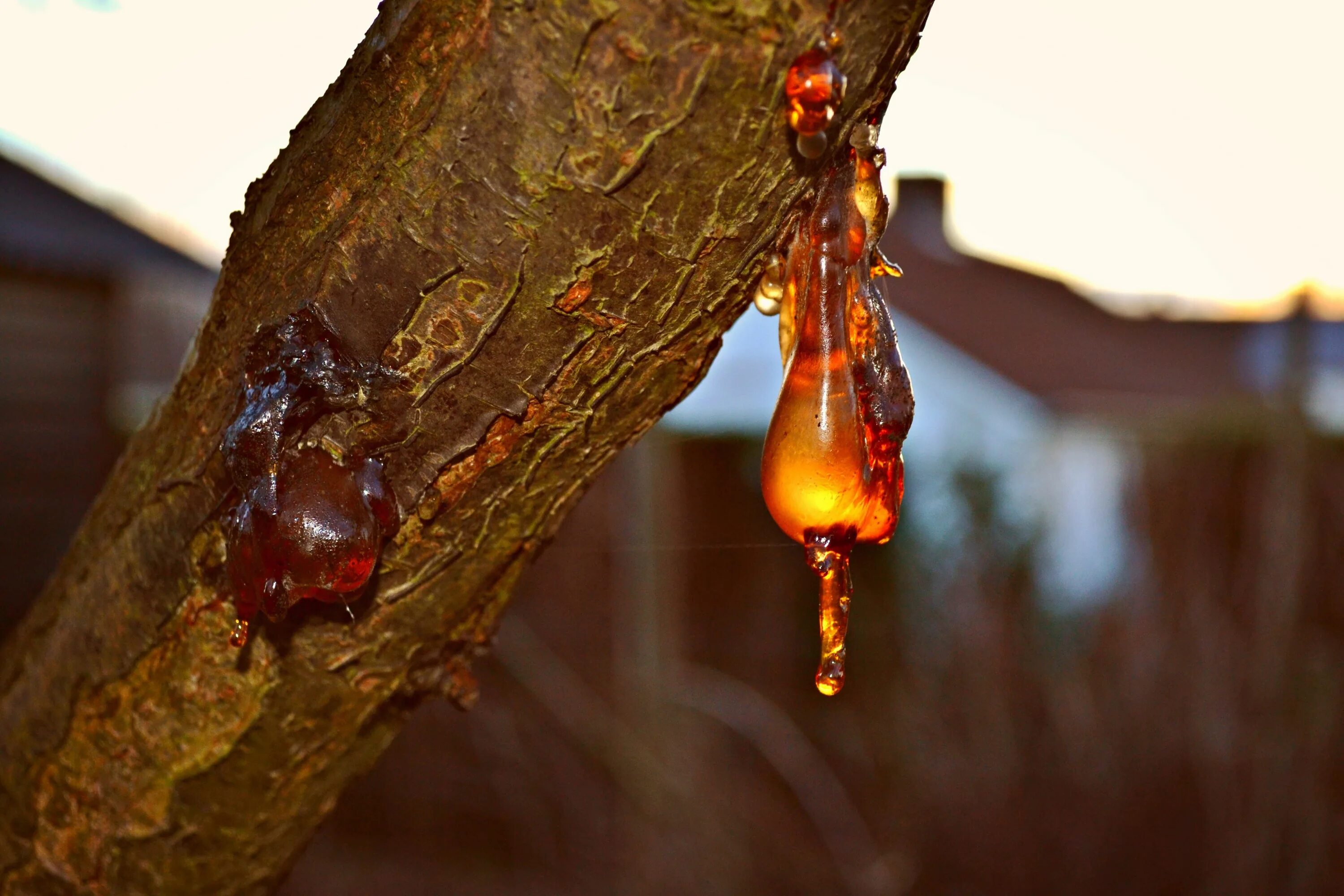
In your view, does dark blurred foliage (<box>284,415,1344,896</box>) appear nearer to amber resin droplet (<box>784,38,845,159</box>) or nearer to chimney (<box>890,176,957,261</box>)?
chimney (<box>890,176,957,261</box>)

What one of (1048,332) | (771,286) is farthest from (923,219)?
(771,286)

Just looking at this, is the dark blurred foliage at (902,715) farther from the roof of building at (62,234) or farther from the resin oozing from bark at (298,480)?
the roof of building at (62,234)

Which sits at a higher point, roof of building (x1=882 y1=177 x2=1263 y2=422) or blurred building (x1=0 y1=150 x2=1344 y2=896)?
roof of building (x1=882 y1=177 x2=1263 y2=422)

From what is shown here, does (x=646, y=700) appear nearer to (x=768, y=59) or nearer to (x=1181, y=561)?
(x=1181, y=561)

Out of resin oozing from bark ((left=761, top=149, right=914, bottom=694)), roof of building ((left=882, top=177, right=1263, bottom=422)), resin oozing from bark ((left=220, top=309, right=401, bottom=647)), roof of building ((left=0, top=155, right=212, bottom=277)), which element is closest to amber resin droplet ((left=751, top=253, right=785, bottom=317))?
resin oozing from bark ((left=761, top=149, right=914, bottom=694))

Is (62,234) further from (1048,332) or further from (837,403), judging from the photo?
(837,403)
